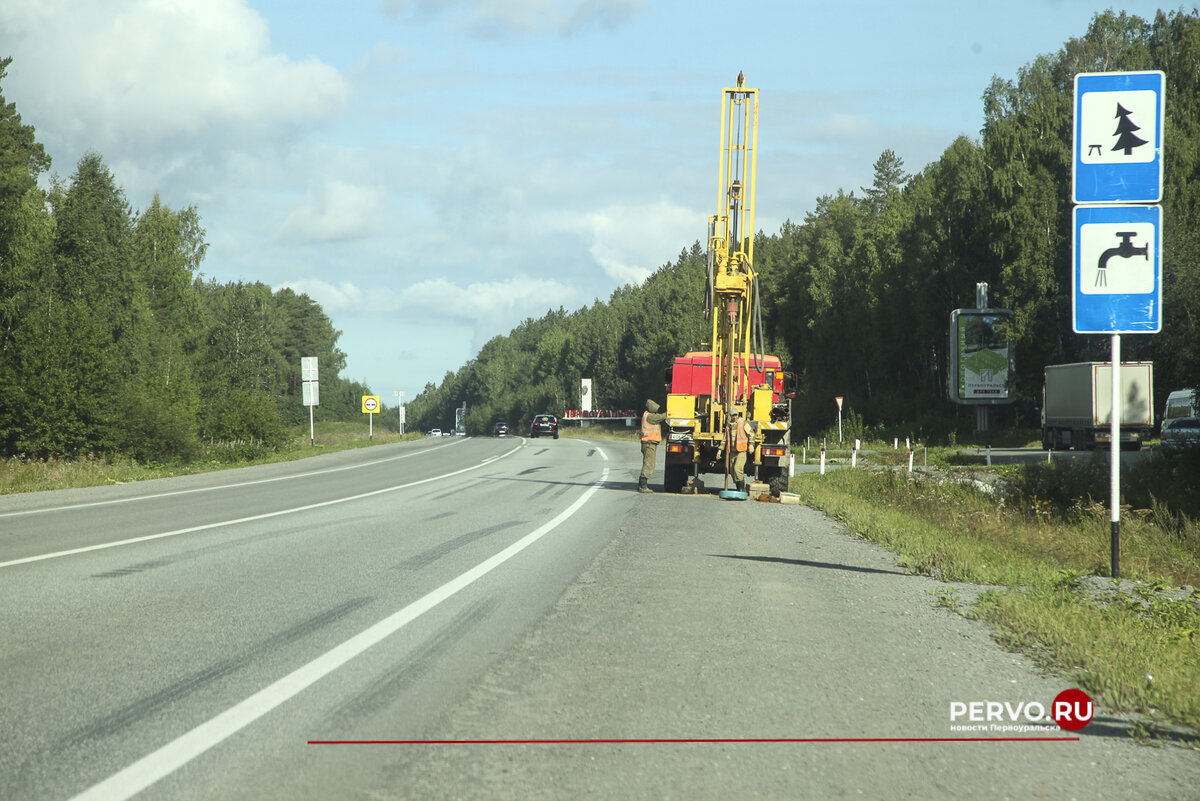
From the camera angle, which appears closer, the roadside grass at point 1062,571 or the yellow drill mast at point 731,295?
the roadside grass at point 1062,571

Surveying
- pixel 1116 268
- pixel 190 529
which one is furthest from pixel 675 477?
pixel 1116 268

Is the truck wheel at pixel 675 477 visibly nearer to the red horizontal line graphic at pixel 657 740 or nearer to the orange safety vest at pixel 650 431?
the orange safety vest at pixel 650 431

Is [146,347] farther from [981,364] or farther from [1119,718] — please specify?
[1119,718]

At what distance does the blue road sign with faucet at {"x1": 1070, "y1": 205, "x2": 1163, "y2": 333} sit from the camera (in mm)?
8523

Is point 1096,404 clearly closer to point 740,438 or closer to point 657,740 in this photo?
point 740,438

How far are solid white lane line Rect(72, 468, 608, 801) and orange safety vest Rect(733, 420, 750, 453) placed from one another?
38.8ft

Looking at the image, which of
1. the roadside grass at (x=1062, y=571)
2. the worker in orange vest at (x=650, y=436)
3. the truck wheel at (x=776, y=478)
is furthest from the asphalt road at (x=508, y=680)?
the worker in orange vest at (x=650, y=436)

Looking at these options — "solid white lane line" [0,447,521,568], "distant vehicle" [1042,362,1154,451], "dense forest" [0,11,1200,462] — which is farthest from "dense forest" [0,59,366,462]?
"distant vehicle" [1042,362,1154,451]

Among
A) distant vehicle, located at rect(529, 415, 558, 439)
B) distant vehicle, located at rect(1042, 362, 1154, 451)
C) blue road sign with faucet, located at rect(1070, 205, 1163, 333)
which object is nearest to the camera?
blue road sign with faucet, located at rect(1070, 205, 1163, 333)

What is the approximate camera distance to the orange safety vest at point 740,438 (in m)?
19.3

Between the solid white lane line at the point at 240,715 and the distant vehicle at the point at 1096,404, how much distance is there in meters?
35.5

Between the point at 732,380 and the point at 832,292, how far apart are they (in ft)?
196

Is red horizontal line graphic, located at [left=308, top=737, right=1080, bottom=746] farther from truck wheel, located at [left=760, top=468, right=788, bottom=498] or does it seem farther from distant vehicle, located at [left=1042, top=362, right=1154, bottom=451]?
distant vehicle, located at [left=1042, top=362, right=1154, bottom=451]

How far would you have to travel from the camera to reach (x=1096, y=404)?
3816 centimetres
